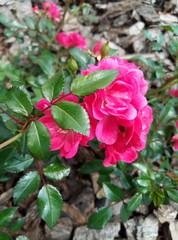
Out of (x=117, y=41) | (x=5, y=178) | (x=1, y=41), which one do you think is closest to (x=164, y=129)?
(x=5, y=178)

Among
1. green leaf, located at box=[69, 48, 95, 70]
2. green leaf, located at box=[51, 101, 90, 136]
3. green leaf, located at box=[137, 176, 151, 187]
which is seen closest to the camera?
green leaf, located at box=[51, 101, 90, 136]

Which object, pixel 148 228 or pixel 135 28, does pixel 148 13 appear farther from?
pixel 148 228

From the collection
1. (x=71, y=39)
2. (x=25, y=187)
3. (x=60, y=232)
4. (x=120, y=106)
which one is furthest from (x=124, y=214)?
(x=71, y=39)

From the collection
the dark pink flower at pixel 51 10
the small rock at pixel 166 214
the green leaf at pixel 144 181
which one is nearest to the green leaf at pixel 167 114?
the green leaf at pixel 144 181

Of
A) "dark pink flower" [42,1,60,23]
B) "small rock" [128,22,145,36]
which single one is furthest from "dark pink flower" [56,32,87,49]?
"small rock" [128,22,145,36]

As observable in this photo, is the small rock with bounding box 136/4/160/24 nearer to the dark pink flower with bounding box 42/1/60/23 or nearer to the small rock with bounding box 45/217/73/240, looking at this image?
the dark pink flower with bounding box 42/1/60/23

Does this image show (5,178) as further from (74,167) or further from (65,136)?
(65,136)

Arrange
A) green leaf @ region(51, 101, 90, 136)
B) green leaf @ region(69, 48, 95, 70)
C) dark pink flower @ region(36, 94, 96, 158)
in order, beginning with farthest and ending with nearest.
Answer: green leaf @ region(69, 48, 95, 70) → dark pink flower @ region(36, 94, 96, 158) → green leaf @ region(51, 101, 90, 136)

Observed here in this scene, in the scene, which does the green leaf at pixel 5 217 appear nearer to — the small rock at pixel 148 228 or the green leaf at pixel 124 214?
the green leaf at pixel 124 214
